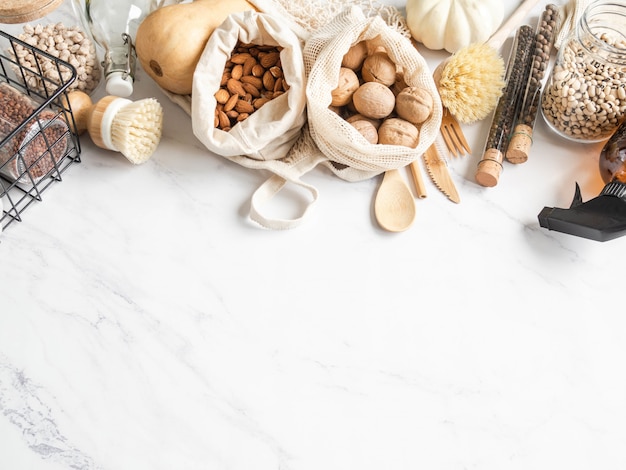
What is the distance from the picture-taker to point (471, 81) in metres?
0.94

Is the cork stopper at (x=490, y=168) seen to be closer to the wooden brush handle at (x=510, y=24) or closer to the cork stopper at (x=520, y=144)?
the cork stopper at (x=520, y=144)

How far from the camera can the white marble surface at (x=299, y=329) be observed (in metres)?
0.76

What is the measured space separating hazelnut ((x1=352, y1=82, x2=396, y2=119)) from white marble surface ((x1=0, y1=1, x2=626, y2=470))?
0.09 metres

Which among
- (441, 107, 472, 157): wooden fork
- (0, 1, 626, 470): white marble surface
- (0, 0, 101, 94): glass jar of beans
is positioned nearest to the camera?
(0, 1, 626, 470): white marble surface

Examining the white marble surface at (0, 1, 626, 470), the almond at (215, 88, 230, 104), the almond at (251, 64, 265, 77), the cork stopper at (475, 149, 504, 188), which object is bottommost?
the white marble surface at (0, 1, 626, 470)

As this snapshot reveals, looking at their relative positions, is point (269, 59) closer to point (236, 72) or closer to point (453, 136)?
point (236, 72)

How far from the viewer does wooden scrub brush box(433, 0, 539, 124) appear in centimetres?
94

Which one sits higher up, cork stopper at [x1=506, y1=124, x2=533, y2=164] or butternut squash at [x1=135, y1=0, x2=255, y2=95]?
butternut squash at [x1=135, y1=0, x2=255, y2=95]

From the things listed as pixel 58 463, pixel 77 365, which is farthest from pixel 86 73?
pixel 58 463

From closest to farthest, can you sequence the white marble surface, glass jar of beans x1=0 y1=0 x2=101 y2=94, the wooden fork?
the white marble surface
glass jar of beans x1=0 y1=0 x2=101 y2=94
the wooden fork

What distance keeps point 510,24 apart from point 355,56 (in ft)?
0.88

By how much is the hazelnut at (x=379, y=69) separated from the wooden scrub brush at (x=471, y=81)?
0.25 ft

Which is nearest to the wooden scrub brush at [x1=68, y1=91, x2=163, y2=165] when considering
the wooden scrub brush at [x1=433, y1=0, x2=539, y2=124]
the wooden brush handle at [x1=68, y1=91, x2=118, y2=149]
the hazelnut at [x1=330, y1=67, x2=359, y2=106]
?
the wooden brush handle at [x1=68, y1=91, x2=118, y2=149]

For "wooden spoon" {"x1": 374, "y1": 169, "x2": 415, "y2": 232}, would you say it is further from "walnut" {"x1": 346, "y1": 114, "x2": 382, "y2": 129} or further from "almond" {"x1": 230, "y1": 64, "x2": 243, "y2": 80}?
"almond" {"x1": 230, "y1": 64, "x2": 243, "y2": 80}
